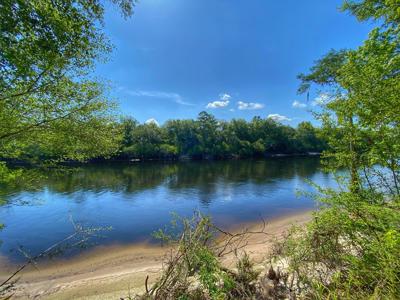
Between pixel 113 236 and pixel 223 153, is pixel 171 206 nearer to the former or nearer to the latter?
pixel 113 236

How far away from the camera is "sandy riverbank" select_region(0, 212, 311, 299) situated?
7.98m

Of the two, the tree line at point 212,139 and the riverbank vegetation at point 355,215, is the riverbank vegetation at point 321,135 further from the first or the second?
the tree line at point 212,139

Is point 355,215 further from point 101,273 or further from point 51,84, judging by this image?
point 101,273

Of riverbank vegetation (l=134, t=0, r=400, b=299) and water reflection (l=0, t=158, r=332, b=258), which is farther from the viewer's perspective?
water reflection (l=0, t=158, r=332, b=258)

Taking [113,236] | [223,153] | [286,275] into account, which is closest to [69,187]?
[113,236]

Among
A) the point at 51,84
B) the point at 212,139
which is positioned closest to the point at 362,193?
the point at 51,84

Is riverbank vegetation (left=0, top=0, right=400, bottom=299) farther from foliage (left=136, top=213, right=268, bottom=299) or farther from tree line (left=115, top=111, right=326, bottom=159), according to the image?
tree line (left=115, top=111, right=326, bottom=159)

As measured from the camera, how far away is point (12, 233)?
13711 mm

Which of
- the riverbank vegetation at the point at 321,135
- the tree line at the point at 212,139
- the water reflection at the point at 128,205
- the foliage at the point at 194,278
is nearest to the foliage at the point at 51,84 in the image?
the riverbank vegetation at the point at 321,135

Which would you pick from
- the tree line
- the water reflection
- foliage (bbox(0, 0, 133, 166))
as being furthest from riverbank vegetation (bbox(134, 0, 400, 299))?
the tree line

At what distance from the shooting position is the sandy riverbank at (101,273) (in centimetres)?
798

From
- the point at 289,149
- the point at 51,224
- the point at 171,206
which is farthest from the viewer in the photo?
the point at 289,149

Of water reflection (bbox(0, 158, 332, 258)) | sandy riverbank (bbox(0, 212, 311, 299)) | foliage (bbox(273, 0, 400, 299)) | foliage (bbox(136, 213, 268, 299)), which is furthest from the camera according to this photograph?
water reflection (bbox(0, 158, 332, 258))

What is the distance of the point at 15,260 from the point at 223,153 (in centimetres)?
6077
